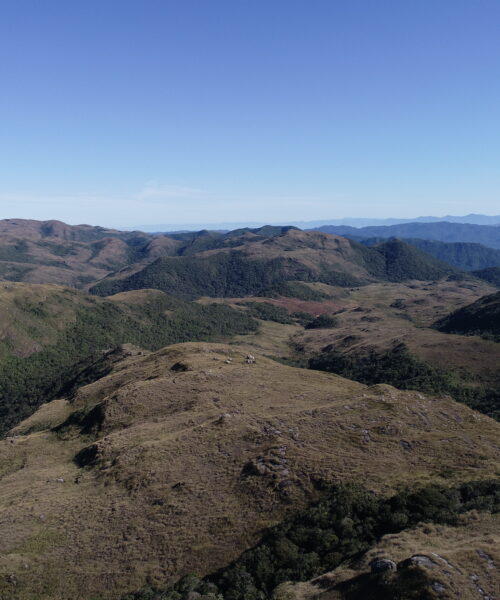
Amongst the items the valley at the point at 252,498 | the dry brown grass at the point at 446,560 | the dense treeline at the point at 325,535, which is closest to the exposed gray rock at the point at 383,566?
the valley at the point at 252,498

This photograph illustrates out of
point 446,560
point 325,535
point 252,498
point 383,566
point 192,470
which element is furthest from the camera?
point 192,470

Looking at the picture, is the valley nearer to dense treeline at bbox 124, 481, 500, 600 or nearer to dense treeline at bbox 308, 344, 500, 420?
dense treeline at bbox 124, 481, 500, 600


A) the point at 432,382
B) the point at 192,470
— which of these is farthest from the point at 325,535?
the point at 432,382

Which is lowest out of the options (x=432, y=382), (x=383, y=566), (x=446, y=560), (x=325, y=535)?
(x=432, y=382)

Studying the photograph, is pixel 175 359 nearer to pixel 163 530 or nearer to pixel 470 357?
pixel 163 530

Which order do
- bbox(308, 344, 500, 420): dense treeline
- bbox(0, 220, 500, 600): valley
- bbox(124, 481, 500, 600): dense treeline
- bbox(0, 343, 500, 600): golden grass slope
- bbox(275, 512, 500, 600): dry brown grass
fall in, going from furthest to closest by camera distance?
bbox(308, 344, 500, 420): dense treeline < bbox(0, 343, 500, 600): golden grass slope < bbox(124, 481, 500, 600): dense treeline < bbox(0, 220, 500, 600): valley < bbox(275, 512, 500, 600): dry brown grass

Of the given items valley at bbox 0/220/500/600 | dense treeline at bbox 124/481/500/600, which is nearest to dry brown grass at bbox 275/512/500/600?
valley at bbox 0/220/500/600

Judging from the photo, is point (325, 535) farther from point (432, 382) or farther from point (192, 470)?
point (432, 382)

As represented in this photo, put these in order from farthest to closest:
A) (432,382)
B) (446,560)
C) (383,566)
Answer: (432,382) → (383,566) → (446,560)
